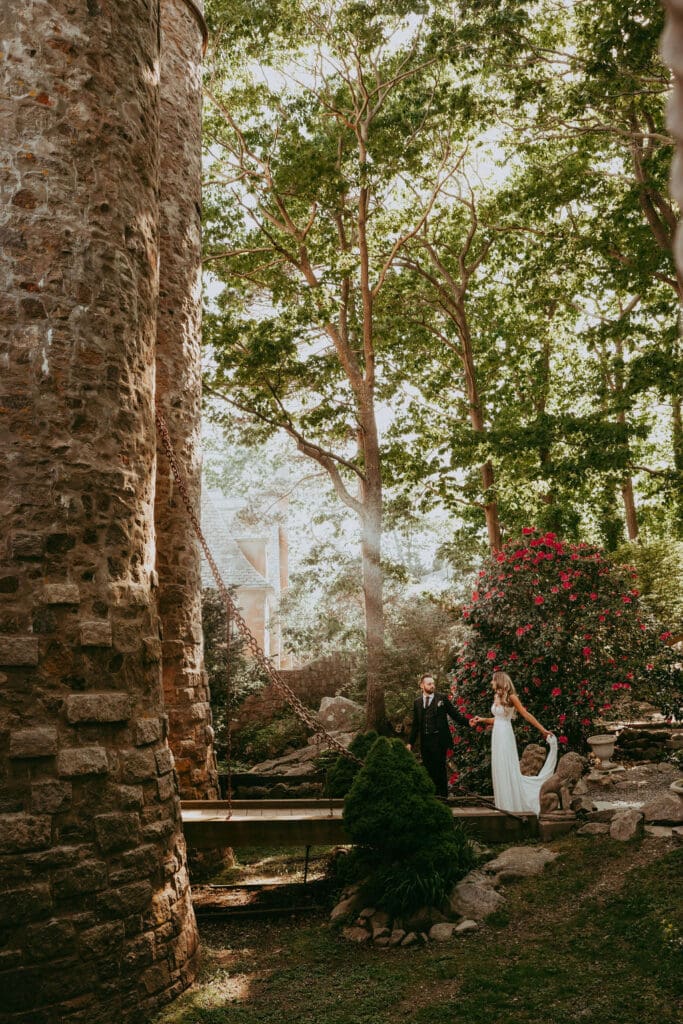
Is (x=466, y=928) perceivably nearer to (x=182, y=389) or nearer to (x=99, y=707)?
(x=99, y=707)

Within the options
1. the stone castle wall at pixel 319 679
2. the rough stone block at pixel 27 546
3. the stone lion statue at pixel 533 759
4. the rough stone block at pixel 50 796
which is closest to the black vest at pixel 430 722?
the stone lion statue at pixel 533 759

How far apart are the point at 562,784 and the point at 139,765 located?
18.6 ft

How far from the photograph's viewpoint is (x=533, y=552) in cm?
1270

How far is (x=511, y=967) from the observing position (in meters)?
6.08

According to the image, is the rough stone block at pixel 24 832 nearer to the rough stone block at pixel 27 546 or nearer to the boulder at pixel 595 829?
the rough stone block at pixel 27 546

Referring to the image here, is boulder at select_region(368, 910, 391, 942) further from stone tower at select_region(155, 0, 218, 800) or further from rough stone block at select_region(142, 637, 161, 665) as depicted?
stone tower at select_region(155, 0, 218, 800)

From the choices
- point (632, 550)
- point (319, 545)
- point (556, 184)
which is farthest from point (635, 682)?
point (319, 545)

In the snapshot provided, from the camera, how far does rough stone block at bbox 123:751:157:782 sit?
19.4 ft

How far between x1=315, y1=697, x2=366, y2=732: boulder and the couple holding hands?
6.77 metres

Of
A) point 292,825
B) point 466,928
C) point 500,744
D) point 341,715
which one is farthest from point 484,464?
point 466,928

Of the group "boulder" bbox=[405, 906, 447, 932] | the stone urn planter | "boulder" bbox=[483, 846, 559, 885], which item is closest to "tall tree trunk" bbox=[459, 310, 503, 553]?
the stone urn planter

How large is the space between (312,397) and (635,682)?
34.0ft

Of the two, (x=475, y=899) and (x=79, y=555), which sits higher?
(x=79, y=555)

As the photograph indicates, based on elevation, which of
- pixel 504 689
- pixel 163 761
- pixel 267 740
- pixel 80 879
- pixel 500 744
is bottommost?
pixel 80 879
